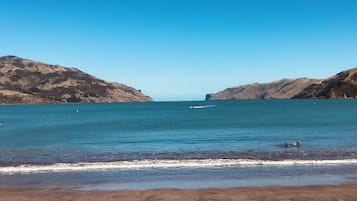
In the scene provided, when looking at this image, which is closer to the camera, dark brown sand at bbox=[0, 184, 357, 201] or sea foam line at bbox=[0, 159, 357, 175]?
dark brown sand at bbox=[0, 184, 357, 201]

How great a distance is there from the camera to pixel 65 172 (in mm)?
33219

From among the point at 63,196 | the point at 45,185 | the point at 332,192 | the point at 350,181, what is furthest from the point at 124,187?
the point at 350,181

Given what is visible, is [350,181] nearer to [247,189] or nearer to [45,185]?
[247,189]

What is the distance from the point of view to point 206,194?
2331 cm

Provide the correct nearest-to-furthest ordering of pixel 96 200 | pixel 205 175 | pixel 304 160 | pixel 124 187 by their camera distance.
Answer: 1. pixel 96 200
2. pixel 124 187
3. pixel 205 175
4. pixel 304 160

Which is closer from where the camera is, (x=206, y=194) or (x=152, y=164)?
(x=206, y=194)

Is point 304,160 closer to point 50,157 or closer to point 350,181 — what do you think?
point 350,181

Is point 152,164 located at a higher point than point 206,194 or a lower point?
lower

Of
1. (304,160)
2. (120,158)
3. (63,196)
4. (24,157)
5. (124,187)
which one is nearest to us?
(63,196)

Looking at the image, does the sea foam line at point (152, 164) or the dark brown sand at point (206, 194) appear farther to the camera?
the sea foam line at point (152, 164)

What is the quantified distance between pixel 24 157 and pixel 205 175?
2413cm

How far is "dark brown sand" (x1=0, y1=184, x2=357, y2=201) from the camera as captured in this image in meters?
22.2

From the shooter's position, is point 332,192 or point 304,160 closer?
point 332,192

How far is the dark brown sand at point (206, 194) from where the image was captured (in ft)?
73.0
